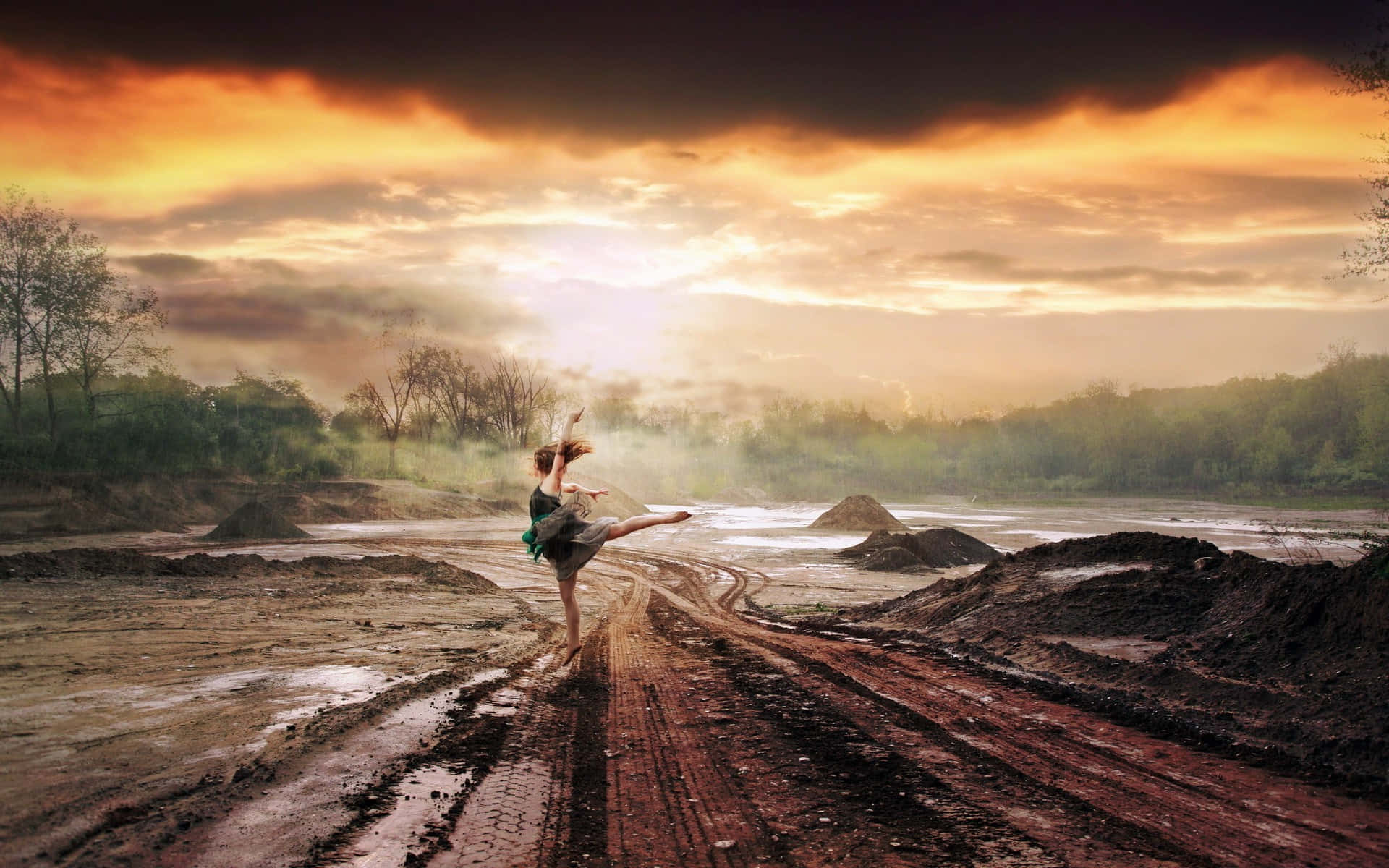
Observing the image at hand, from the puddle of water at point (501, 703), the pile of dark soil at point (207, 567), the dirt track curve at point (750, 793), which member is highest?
the dirt track curve at point (750, 793)

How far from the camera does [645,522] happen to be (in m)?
7.84

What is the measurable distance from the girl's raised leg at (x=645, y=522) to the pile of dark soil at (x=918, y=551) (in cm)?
1778

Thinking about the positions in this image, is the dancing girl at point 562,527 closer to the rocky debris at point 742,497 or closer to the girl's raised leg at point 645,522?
the girl's raised leg at point 645,522

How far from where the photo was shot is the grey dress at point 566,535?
Answer: 856cm

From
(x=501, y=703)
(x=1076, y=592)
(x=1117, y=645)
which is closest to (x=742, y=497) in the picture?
(x=1076, y=592)

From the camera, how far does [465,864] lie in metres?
3.61

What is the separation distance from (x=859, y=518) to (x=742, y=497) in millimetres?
39239

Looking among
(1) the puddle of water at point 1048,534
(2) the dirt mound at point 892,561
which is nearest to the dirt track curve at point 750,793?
(2) the dirt mound at point 892,561

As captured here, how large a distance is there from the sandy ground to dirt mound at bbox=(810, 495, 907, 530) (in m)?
33.3

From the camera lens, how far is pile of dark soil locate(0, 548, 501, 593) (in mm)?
16125

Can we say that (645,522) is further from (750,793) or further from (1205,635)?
(1205,635)

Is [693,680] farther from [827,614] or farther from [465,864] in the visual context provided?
[827,614]

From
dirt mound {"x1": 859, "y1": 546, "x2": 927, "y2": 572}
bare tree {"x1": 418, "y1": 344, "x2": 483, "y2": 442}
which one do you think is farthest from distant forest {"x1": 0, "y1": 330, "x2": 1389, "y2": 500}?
dirt mound {"x1": 859, "y1": 546, "x2": 927, "y2": 572}

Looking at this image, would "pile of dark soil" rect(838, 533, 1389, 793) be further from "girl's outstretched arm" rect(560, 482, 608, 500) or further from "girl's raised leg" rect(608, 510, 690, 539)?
"girl's outstretched arm" rect(560, 482, 608, 500)
